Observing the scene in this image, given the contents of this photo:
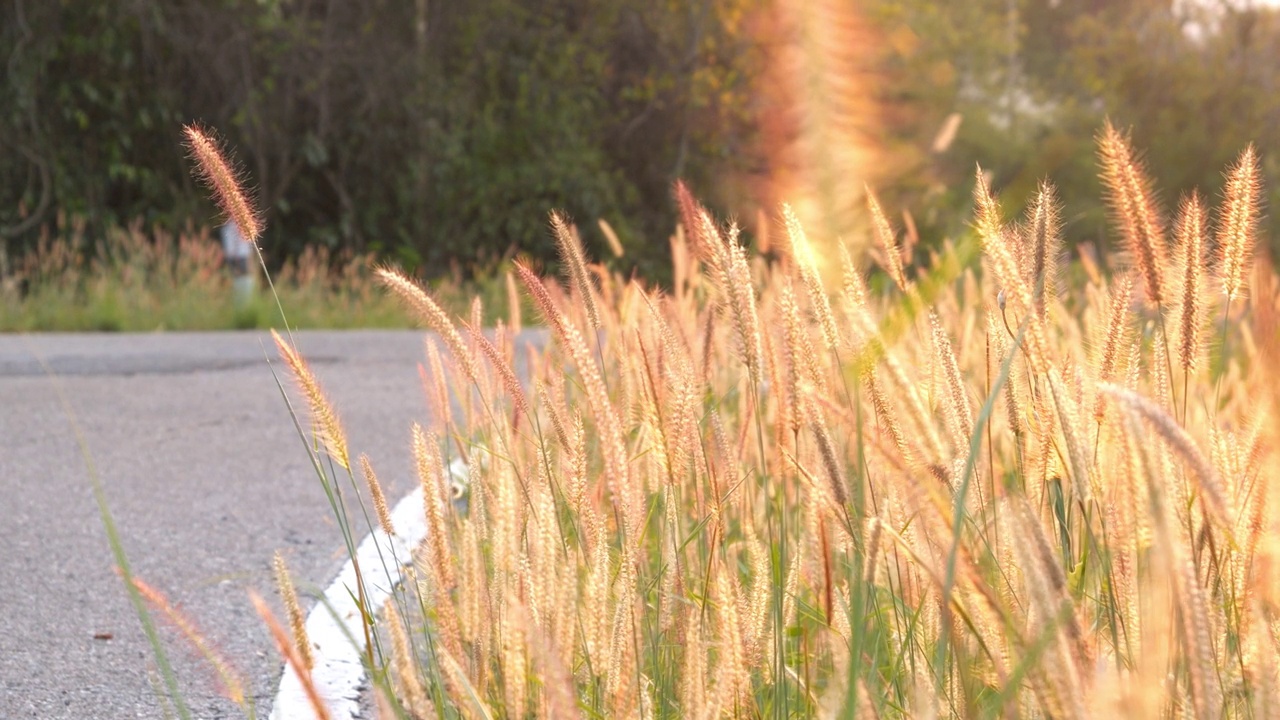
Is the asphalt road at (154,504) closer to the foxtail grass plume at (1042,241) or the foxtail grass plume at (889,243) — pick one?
the foxtail grass plume at (889,243)

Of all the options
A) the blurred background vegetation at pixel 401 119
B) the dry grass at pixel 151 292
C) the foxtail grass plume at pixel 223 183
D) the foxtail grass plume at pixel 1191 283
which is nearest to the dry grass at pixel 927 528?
the foxtail grass plume at pixel 1191 283

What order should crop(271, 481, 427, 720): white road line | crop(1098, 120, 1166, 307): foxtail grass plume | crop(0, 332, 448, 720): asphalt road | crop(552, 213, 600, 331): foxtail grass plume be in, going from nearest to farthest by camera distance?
crop(1098, 120, 1166, 307): foxtail grass plume → crop(552, 213, 600, 331): foxtail grass plume → crop(271, 481, 427, 720): white road line → crop(0, 332, 448, 720): asphalt road

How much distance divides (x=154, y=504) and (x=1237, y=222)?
3.25 metres

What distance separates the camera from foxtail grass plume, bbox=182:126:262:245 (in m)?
1.78

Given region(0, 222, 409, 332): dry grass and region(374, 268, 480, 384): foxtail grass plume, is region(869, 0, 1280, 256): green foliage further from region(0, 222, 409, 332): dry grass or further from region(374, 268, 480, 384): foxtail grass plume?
region(374, 268, 480, 384): foxtail grass plume

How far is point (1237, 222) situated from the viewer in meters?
1.72

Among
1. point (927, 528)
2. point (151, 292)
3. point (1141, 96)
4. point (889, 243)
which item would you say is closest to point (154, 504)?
point (889, 243)

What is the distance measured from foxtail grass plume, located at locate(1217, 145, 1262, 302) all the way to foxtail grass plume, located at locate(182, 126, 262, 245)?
3.64 ft

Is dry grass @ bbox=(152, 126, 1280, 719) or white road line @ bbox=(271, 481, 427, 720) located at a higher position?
dry grass @ bbox=(152, 126, 1280, 719)

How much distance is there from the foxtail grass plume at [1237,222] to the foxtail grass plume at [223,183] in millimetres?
1111

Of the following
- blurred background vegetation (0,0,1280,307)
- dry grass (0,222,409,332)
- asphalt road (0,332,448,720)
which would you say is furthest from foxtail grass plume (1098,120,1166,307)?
blurred background vegetation (0,0,1280,307)

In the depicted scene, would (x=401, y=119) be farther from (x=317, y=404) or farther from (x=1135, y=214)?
(x=1135, y=214)

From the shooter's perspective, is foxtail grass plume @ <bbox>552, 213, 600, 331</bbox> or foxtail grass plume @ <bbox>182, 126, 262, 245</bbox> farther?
foxtail grass plume @ <bbox>552, 213, 600, 331</bbox>

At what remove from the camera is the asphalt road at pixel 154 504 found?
2.65 metres
